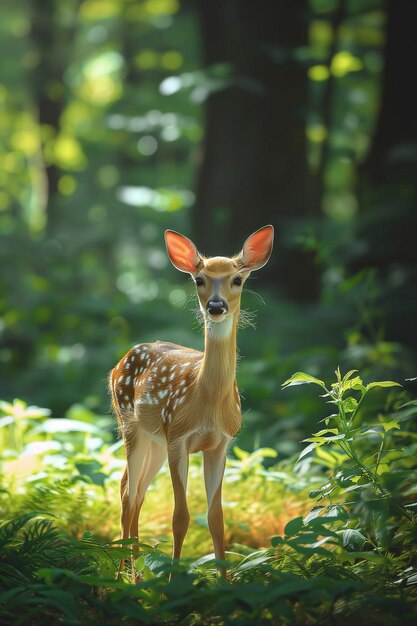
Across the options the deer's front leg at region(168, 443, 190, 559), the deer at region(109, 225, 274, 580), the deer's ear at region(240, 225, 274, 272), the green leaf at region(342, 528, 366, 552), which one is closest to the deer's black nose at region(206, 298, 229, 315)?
the deer at region(109, 225, 274, 580)

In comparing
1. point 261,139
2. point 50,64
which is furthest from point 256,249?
point 50,64

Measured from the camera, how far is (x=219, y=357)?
3670 millimetres

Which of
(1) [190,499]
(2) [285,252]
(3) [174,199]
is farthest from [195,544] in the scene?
(3) [174,199]

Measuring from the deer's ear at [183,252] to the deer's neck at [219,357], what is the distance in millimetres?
299

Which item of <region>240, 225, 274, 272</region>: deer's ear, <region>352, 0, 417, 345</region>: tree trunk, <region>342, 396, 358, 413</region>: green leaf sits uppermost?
<region>352, 0, 417, 345</region>: tree trunk

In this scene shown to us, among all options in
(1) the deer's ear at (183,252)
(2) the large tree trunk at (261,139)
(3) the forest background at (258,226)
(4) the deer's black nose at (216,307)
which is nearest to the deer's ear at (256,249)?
(1) the deer's ear at (183,252)

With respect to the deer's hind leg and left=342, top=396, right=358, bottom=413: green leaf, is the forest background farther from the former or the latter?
left=342, top=396, right=358, bottom=413: green leaf

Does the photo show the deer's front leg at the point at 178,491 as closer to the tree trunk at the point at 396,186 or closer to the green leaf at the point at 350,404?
the green leaf at the point at 350,404

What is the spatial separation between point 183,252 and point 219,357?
0.51 metres

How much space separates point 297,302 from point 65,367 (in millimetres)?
2460

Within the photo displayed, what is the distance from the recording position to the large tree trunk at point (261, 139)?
924cm

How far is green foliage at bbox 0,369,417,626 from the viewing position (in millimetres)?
3100

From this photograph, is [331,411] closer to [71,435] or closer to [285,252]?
[71,435]

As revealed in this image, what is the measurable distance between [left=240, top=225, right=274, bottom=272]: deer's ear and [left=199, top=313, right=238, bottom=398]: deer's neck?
26cm
